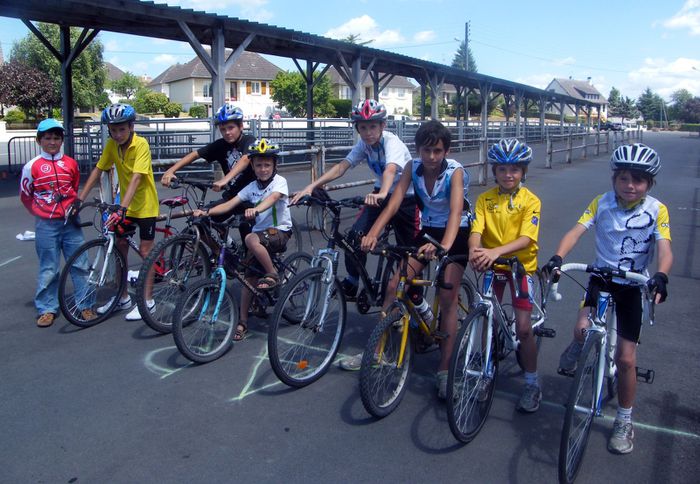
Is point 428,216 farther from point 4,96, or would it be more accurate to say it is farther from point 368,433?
point 4,96

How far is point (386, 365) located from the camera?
13.4 ft

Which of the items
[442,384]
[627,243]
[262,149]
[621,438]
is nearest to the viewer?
[621,438]

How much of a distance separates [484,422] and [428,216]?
4.74 feet

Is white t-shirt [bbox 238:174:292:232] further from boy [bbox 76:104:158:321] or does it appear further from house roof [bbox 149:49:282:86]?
house roof [bbox 149:49:282:86]

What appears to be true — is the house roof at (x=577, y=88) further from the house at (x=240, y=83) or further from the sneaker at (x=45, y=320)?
the sneaker at (x=45, y=320)

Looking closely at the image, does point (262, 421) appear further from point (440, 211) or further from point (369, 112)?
point (369, 112)

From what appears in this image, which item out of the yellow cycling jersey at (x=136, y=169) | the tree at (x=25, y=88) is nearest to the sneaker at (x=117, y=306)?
the yellow cycling jersey at (x=136, y=169)

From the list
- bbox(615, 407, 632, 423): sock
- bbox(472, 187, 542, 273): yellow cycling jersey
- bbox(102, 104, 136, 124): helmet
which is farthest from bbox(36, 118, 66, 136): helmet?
bbox(615, 407, 632, 423): sock

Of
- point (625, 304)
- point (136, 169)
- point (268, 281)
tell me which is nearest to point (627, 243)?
point (625, 304)

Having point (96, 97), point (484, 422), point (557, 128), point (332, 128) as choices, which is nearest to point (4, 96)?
point (96, 97)

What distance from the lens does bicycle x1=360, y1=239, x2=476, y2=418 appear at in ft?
12.7

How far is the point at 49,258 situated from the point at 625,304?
4.72 metres

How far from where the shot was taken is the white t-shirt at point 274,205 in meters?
5.41

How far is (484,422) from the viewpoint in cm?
397
